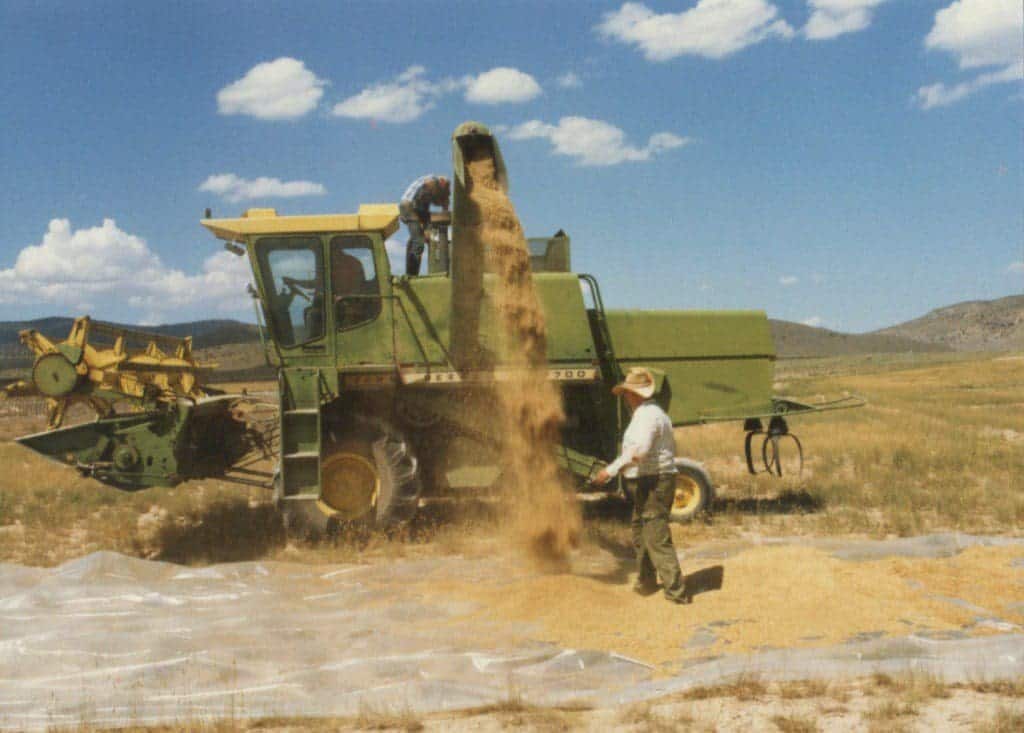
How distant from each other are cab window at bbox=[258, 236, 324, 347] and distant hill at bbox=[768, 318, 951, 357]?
435 feet

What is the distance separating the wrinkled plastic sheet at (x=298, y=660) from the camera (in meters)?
4.55

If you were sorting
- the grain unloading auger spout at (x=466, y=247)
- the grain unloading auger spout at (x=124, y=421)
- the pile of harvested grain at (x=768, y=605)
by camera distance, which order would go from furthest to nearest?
the grain unloading auger spout at (x=124, y=421) < the grain unloading auger spout at (x=466, y=247) < the pile of harvested grain at (x=768, y=605)

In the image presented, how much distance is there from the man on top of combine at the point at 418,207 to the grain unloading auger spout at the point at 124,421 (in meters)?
2.49

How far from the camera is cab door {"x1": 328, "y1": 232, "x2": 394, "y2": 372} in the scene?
9.04 metres

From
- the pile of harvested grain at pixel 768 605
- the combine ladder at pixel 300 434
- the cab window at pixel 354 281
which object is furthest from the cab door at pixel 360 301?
the pile of harvested grain at pixel 768 605

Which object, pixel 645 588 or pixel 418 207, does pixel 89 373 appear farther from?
pixel 645 588

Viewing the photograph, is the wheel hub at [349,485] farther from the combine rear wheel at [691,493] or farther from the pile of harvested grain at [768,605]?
the combine rear wheel at [691,493]

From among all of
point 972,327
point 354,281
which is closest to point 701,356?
point 354,281

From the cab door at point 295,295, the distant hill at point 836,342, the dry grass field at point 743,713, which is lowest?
the dry grass field at point 743,713

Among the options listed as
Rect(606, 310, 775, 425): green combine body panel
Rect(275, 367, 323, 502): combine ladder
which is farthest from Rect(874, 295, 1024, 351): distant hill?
Rect(275, 367, 323, 502): combine ladder

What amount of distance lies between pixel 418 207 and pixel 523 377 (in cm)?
269

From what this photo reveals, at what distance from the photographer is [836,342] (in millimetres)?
144500

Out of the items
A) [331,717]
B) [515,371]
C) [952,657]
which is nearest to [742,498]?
[515,371]

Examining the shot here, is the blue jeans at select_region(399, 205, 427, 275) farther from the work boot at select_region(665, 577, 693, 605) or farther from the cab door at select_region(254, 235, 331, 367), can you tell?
the work boot at select_region(665, 577, 693, 605)
